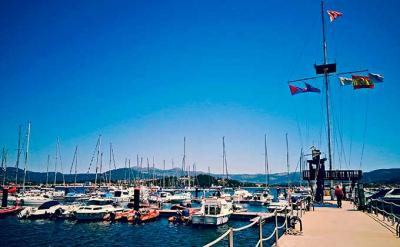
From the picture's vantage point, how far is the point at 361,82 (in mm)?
30484

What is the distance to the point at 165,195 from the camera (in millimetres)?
83062

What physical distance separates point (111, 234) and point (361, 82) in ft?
105

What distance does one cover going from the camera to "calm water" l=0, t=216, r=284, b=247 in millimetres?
33062

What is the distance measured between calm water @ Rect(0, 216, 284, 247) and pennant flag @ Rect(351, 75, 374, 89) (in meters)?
18.4

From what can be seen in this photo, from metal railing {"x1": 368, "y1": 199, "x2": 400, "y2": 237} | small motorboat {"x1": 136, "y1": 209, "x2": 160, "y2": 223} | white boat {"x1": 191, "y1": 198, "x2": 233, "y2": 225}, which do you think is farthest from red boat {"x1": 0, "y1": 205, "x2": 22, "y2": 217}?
metal railing {"x1": 368, "y1": 199, "x2": 400, "y2": 237}

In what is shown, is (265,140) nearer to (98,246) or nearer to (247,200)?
(247,200)

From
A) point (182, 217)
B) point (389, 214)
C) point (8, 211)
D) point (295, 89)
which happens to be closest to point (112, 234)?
point (182, 217)

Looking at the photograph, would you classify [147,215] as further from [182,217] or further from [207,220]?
[207,220]

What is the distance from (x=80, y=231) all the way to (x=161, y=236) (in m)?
11.3

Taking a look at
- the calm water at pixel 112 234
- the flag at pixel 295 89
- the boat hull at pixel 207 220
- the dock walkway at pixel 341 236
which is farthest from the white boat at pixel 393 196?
the dock walkway at pixel 341 236

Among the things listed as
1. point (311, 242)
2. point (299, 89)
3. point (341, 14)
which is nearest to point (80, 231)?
point (299, 89)

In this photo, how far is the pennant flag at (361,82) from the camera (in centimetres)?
3016

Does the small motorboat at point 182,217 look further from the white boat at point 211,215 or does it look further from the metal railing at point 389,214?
the metal railing at point 389,214

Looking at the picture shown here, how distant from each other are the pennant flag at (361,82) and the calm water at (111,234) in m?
18.4
